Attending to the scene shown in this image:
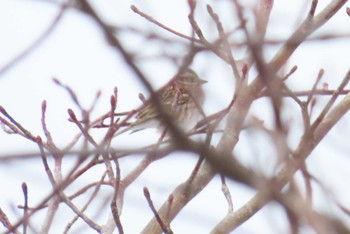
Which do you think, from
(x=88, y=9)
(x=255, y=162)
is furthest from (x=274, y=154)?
(x=88, y=9)

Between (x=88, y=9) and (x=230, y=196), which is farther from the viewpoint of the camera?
(x=230, y=196)

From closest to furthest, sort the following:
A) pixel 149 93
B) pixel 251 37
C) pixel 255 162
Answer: pixel 149 93
pixel 251 37
pixel 255 162

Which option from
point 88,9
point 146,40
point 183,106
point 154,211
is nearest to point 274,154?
point 88,9

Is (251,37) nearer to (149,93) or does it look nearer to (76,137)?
(149,93)

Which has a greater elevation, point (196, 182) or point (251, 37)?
point (196, 182)

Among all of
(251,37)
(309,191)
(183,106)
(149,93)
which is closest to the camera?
(149,93)

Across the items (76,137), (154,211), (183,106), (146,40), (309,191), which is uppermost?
(183,106)

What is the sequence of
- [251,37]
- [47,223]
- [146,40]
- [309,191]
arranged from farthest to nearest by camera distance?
[47,223] → [146,40] → [309,191] → [251,37]

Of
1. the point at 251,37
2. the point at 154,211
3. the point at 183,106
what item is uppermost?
the point at 183,106

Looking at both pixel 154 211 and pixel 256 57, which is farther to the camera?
pixel 154 211

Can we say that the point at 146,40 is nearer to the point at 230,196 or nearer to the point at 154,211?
the point at 154,211
